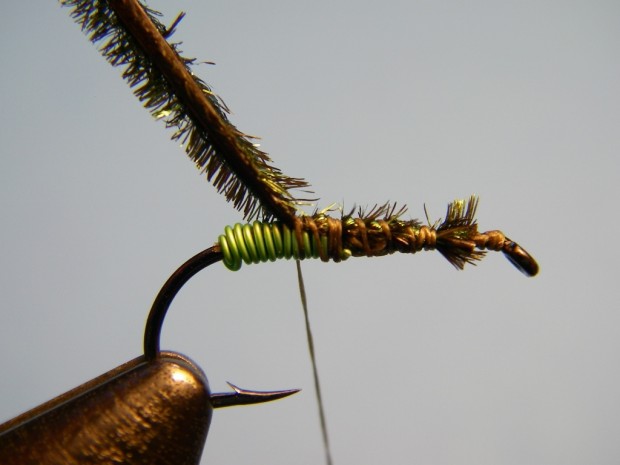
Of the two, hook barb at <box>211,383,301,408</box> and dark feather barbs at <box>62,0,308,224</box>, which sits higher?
dark feather barbs at <box>62,0,308,224</box>

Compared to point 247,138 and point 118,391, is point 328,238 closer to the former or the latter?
point 247,138

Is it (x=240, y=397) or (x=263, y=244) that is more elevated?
(x=263, y=244)

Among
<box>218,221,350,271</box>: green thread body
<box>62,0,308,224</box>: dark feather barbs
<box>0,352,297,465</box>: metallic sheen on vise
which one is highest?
<box>62,0,308,224</box>: dark feather barbs

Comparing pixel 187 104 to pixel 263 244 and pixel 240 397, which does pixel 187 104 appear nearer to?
pixel 263 244

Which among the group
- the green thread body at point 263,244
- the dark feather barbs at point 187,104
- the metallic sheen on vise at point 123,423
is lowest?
the metallic sheen on vise at point 123,423

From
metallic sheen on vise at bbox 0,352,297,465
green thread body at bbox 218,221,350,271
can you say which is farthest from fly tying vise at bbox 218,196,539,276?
metallic sheen on vise at bbox 0,352,297,465

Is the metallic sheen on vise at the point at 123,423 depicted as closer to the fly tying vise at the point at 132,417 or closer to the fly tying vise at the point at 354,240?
the fly tying vise at the point at 132,417

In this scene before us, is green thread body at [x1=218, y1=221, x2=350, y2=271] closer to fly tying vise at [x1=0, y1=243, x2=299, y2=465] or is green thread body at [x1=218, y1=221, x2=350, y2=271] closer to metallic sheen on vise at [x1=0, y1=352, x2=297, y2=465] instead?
fly tying vise at [x1=0, y1=243, x2=299, y2=465]

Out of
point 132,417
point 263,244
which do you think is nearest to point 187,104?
point 263,244

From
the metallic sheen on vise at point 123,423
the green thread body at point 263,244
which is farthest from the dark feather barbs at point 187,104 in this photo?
the metallic sheen on vise at point 123,423
